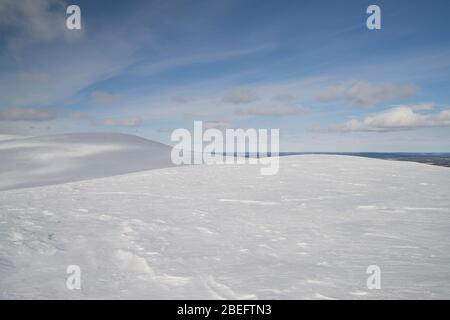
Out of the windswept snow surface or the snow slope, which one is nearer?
the windswept snow surface

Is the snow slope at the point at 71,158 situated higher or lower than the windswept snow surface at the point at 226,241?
higher

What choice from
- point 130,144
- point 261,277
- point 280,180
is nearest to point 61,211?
point 261,277

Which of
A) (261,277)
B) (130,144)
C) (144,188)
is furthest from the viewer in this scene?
(130,144)

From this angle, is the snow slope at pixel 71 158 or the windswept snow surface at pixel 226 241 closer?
the windswept snow surface at pixel 226 241
